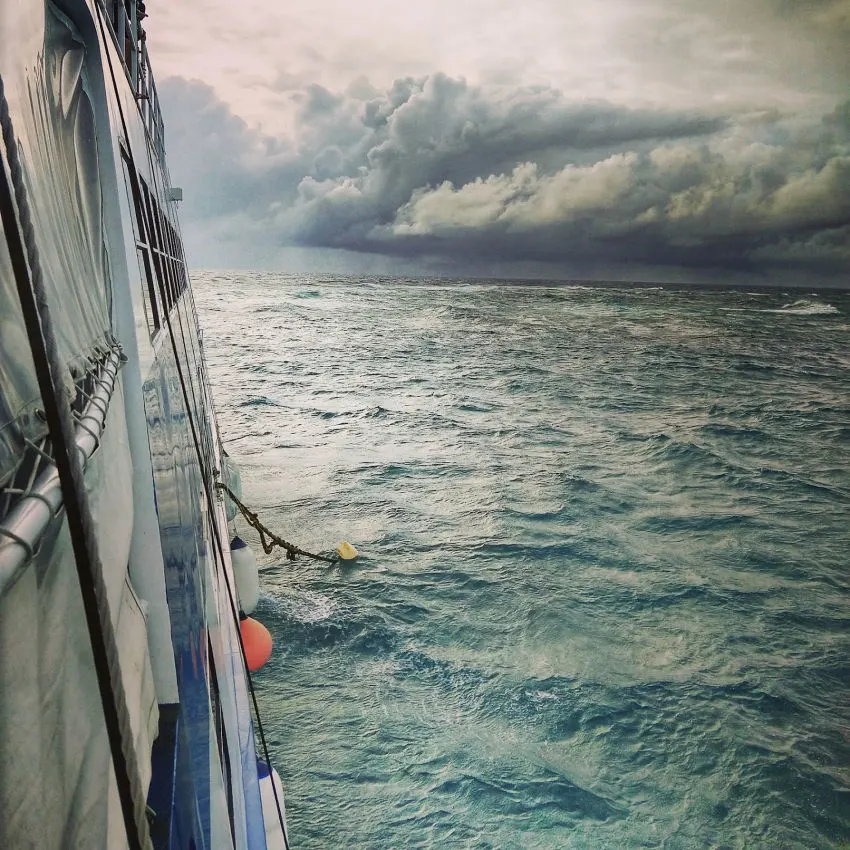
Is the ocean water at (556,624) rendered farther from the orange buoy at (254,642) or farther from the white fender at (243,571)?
the white fender at (243,571)

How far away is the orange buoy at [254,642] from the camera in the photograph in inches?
273

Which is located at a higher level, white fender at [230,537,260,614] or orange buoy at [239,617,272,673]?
white fender at [230,537,260,614]

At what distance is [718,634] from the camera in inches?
416

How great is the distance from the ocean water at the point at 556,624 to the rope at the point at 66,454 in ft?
21.7

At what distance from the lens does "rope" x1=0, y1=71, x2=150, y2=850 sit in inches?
25.6

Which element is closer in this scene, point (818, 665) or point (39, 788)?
point (39, 788)

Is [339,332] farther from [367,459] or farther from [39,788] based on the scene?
[39,788]

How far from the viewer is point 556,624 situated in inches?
409

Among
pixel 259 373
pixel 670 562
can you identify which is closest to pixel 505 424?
pixel 670 562

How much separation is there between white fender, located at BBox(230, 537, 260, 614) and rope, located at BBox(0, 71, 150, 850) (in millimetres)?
7435

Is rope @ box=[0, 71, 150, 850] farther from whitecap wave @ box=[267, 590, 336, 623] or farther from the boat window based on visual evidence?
whitecap wave @ box=[267, 590, 336, 623]

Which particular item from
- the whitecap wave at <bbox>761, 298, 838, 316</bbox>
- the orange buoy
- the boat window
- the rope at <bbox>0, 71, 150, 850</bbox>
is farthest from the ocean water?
the whitecap wave at <bbox>761, 298, 838, 316</bbox>

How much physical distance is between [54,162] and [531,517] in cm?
1444

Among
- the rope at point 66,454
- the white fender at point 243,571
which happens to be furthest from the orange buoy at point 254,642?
the rope at point 66,454
